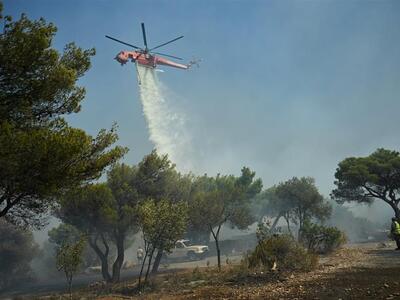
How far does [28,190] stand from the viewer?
13.3 m

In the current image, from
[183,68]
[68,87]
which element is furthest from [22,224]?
[183,68]

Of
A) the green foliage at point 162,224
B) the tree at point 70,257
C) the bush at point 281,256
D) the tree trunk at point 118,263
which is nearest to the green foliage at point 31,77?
the tree at point 70,257

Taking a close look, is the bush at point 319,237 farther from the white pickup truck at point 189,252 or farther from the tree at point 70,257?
the tree at point 70,257

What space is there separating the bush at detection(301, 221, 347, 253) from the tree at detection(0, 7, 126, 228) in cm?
1979

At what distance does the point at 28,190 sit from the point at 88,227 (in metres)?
18.2

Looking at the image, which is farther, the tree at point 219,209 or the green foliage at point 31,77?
the tree at point 219,209

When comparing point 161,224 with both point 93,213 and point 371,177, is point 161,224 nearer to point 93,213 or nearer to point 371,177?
point 93,213

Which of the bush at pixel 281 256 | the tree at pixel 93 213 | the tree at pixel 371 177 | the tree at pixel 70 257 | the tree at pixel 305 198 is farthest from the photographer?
the tree at pixel 305 198

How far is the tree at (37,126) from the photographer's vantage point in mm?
12148

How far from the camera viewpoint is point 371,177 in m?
40.8

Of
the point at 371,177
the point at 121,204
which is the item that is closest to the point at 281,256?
the point at 121,204

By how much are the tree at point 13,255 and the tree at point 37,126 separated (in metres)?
39.9

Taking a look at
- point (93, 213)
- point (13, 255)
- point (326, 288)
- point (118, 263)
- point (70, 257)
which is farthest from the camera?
point (13, 255)

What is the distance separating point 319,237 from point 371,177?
1594cm
